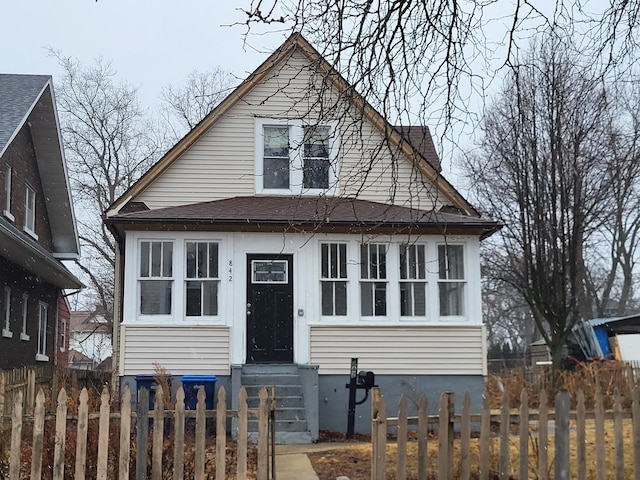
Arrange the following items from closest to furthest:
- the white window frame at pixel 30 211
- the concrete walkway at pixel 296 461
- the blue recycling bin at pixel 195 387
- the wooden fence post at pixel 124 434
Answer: the wooden fence post at pixel 124 434 → the concrete walkway at pixel 296 461 → the blue recycling bin at pixel 195 387 → the white window frame at pixel 30 211

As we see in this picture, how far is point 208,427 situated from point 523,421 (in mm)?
7501

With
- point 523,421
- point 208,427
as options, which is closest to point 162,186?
point 208,427

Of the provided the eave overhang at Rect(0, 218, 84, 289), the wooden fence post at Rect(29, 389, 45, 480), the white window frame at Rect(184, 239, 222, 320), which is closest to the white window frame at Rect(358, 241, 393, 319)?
the white window frame at Rect(184, 239, 222, 320)

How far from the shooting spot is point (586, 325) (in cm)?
2895

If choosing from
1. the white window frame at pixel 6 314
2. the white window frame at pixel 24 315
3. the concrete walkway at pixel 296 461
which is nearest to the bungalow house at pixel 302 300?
the concrete walkway at pixel 296 461

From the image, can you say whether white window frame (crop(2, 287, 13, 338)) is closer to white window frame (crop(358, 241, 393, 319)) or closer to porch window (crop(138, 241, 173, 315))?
porch window (crop(138, 241, 173, 315))

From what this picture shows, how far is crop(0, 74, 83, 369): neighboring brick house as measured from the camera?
61.9ft

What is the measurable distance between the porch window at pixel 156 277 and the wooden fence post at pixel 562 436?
30.8ft

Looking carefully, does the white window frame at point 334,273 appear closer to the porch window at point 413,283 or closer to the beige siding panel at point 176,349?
the porch window at point 413,283

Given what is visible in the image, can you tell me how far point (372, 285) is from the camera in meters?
15.6

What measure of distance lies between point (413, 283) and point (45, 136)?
40.0 feet

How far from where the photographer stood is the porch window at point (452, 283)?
15.6m

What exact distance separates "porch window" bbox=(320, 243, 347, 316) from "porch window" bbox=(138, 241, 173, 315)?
9.62 feet

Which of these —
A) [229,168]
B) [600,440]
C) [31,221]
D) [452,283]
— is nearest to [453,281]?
[452,283]
